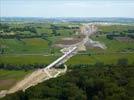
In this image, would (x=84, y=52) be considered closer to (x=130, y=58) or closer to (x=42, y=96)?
(x=130, y=58)

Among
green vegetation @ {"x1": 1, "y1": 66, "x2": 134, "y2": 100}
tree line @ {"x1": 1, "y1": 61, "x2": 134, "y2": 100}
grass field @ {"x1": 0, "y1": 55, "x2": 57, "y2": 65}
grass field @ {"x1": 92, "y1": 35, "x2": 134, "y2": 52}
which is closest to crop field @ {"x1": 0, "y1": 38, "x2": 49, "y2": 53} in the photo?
grass field @ {"x1": 0, "y1": 55, "x2": 57, "y2": 65}

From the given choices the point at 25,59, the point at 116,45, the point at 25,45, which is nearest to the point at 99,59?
the point at 25,59

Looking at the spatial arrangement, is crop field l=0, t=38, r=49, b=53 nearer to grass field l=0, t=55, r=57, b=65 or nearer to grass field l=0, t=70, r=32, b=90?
grass field l=0, t=55, r=57, b=65

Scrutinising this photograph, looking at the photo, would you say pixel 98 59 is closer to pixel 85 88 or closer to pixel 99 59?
pixel 99 59

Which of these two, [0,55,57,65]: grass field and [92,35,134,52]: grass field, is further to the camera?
[92,35,134,52]: grass field

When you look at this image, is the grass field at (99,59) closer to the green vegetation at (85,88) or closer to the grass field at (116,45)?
the grass field at (116,45)

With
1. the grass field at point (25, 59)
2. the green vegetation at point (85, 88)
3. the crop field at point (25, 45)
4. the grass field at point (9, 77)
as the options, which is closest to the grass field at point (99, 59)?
the grass field at point (25, 59)
